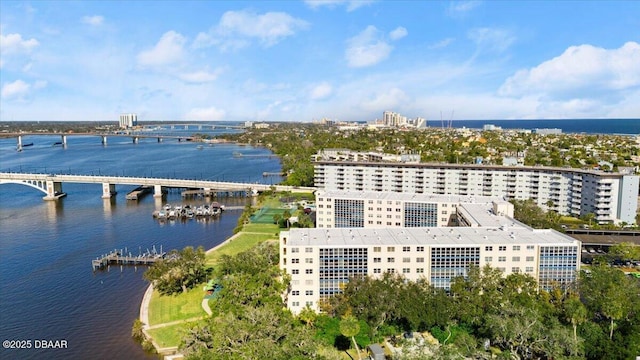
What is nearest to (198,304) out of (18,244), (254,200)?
(18,244)

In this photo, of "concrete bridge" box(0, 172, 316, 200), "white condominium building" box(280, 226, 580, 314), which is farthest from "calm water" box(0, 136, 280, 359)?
"white condominium building" box(280, 226, 580, 314)

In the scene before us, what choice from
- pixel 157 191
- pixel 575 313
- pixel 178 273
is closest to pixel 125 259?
pixel 178 273

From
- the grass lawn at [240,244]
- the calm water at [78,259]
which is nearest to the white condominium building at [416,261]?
the calm water at [78,259]

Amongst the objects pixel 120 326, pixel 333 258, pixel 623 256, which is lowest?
pixel 120 326

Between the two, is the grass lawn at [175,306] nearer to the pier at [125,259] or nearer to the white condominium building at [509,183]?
the pier at [125,259]

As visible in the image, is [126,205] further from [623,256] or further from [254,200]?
[623,256]

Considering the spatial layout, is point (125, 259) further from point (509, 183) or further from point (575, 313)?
point (509, 183)

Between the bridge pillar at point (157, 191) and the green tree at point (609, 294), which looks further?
the bridge pillar at point (157, 191)

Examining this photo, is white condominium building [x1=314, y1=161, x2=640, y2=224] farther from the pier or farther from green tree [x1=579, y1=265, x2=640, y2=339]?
the pier
